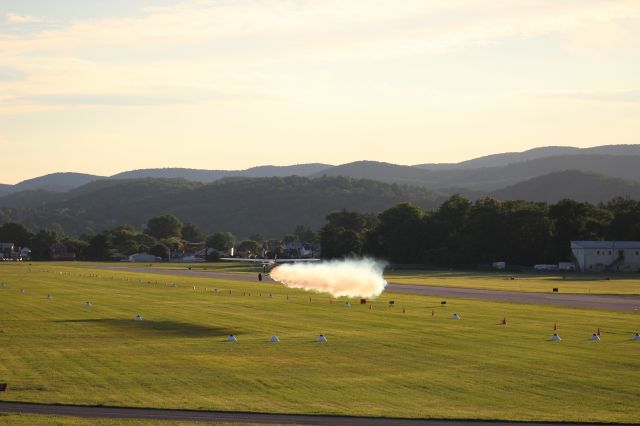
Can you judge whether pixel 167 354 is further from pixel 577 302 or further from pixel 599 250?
pixel 599 250

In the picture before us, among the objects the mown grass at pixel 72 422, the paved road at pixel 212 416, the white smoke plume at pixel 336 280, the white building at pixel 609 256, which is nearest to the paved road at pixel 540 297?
the white smoke plume at pixel 336 280

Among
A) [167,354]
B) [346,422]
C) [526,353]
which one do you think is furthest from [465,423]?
[167,354]

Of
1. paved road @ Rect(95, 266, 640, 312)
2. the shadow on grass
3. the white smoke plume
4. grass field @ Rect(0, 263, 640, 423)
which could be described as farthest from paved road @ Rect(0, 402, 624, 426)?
the white smoke plume

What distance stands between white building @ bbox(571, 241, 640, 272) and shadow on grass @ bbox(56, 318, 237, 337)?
131 meters

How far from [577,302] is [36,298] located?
56106mm

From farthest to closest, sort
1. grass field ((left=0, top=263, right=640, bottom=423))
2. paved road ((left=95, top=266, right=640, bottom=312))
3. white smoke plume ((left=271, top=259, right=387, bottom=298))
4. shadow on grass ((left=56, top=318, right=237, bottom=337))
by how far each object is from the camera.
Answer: white smoke plume ((left=271, top=259, right=387, bottom=298)) < paved road ((left=95, top=266, right=640, bottom=312)) < shadow on grass ((left=56, top=318, right=237, bottom=337)) < grass field ((left=0, top=263, right=640, bottom=423))

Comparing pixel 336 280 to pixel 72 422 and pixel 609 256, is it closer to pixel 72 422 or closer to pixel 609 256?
pixel 72 422

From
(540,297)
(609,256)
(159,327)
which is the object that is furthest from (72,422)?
(609,256)

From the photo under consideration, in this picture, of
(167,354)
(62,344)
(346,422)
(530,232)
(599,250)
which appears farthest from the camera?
(530,232)

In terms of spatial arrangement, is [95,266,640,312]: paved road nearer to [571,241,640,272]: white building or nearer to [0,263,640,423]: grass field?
[0,263,640,423]: grass field

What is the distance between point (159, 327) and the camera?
221 ft

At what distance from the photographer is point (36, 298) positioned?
97625mm

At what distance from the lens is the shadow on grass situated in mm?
63631

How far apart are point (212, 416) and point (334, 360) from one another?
15100mm
